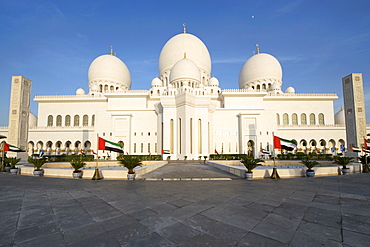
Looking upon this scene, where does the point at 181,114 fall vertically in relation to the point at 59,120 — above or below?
below

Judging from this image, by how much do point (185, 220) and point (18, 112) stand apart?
108 ft

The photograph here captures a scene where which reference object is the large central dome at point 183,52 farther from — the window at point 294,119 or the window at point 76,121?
the window at point 294,119

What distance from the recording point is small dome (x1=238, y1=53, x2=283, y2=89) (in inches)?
1647

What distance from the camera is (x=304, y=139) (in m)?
36.7

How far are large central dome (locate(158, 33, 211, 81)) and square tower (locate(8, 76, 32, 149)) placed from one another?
2380cm

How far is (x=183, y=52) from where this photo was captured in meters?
40.8

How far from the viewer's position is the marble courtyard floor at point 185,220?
3311mm

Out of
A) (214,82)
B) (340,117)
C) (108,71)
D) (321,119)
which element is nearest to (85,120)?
(108,71)

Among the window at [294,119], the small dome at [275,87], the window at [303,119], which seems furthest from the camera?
the small dome at [275,87]

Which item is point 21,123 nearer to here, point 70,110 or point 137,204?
point 70,110

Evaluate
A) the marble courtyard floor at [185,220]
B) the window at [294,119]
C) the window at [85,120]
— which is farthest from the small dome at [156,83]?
the marble courtyard floor at [185,220]

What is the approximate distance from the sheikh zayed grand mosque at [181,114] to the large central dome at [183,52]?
0.21m

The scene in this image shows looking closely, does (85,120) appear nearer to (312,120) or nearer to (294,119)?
(294,119)

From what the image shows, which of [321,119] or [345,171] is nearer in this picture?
[345,171]
